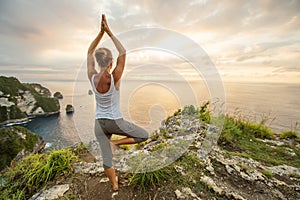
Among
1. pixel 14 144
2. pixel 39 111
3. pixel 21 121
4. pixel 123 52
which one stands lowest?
pixel 21 121

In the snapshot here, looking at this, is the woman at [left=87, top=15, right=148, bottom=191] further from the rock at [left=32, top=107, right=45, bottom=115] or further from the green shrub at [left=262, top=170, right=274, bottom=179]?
the rock at [left=32, top=107, right=45, bottom=115]

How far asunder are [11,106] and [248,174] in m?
57.9

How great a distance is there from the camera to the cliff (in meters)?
42.1

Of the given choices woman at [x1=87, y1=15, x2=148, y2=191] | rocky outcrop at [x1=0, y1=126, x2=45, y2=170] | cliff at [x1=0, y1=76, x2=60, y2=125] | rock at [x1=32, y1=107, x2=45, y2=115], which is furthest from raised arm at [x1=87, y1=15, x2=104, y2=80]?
rock at [x1=32, y1=107, x2=45, y2=115]

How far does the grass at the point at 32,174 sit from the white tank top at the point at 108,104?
1417 millimetres

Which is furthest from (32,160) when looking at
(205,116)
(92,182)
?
(205,116)

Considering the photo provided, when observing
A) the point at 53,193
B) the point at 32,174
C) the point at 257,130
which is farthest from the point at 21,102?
the point at 257,130

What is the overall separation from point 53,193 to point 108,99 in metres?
1.73

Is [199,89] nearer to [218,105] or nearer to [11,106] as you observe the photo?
[218,105]

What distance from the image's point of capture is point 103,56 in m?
2.17

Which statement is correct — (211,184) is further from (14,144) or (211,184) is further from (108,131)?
(14,144)

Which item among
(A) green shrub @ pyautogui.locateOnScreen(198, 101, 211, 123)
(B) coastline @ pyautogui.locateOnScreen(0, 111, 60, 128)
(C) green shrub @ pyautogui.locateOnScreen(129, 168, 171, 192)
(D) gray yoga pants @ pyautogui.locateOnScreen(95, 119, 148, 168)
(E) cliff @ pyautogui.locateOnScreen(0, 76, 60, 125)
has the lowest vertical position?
(B) coastline @ pyautogui.locateOnScreen(0, 111, 60, 128)

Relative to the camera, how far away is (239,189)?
269cm

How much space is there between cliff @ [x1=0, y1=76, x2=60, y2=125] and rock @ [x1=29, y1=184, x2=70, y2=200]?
50806mm
